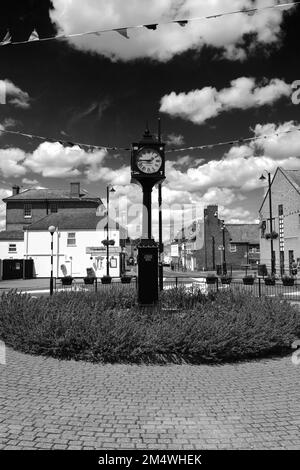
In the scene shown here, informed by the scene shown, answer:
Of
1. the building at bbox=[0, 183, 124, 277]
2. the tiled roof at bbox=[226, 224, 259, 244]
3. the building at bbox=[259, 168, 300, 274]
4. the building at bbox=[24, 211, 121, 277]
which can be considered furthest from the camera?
the tiled roof at bbox=[226, 224, 259, 244]

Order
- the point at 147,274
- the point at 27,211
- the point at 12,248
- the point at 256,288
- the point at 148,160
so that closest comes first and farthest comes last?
the point at 147,274 → the point at 148,160 → the point at 256,288 → the point at 12,248 → the point at 27,211

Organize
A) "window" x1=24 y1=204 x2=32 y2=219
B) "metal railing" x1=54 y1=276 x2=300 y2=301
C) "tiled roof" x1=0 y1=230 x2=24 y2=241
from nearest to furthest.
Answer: "metal railing" x1=54 y1=276 x2=300 y2=301 < "tiled roof" x1=0 y1=230 x2=24 y2=241 < "window" x1=24 y1=204 x2=32 y2=219

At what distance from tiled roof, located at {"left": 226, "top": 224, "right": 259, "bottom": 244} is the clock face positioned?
57620 mm

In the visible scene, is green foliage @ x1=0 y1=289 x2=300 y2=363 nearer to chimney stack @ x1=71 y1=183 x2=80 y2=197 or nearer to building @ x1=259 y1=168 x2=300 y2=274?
building @ x1=259 y1=168 x2=300 y2=274

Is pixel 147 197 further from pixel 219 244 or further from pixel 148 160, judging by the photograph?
pixel 219 244

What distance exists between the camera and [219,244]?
217ft

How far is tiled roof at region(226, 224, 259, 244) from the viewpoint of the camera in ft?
223

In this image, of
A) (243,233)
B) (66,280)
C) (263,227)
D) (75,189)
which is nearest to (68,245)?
(66,280)

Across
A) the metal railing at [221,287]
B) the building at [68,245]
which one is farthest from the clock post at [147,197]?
the building at [68,245]

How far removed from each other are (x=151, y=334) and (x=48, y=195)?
58.8m

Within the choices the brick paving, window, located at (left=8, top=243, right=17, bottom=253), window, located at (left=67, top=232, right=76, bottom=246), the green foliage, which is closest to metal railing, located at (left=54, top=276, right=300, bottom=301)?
the green foliage

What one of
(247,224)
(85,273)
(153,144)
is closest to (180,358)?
(153,144)

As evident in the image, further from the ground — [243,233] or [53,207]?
[53,207]
